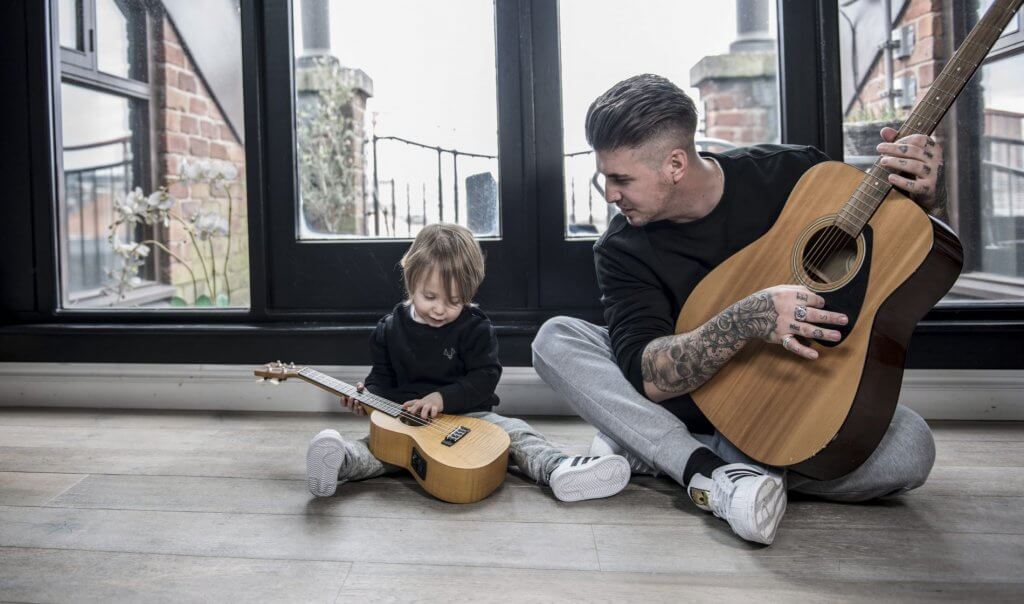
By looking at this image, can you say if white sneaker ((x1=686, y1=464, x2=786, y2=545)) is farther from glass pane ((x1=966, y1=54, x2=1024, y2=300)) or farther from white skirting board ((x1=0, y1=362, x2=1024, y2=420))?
glass pane ((x1=966, y1=54, x2=1024, y2=300))

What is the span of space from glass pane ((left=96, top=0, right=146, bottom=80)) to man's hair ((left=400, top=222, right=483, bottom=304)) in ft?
4.29

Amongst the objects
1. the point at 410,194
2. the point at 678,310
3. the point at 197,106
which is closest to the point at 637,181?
the point at 678,310

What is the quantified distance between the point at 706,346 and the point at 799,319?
0.57 ft

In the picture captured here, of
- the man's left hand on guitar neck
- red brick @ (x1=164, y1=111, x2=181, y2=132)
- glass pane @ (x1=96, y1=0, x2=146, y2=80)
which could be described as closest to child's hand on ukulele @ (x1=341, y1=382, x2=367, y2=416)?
the man's left hand on guitar neck

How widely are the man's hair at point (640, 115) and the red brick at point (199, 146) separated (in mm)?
1391

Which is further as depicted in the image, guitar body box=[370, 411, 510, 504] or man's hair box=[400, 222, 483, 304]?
man's hair box=[400, 222, 483, 304]

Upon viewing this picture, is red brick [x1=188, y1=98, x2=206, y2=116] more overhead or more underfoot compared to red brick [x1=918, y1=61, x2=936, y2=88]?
more overhead

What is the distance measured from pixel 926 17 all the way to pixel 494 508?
1.72 m

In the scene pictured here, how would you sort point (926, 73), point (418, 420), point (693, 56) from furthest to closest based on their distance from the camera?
point (693, 56) → point (926, 73) → point (418, 420)

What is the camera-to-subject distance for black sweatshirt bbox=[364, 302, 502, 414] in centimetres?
176

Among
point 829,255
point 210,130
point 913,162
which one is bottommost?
point 829,255

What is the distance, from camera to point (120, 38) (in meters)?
2.42

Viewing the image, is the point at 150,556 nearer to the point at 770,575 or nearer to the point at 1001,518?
the point at 770,575

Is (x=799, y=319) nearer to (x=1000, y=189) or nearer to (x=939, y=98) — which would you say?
(x=939, y=98)
